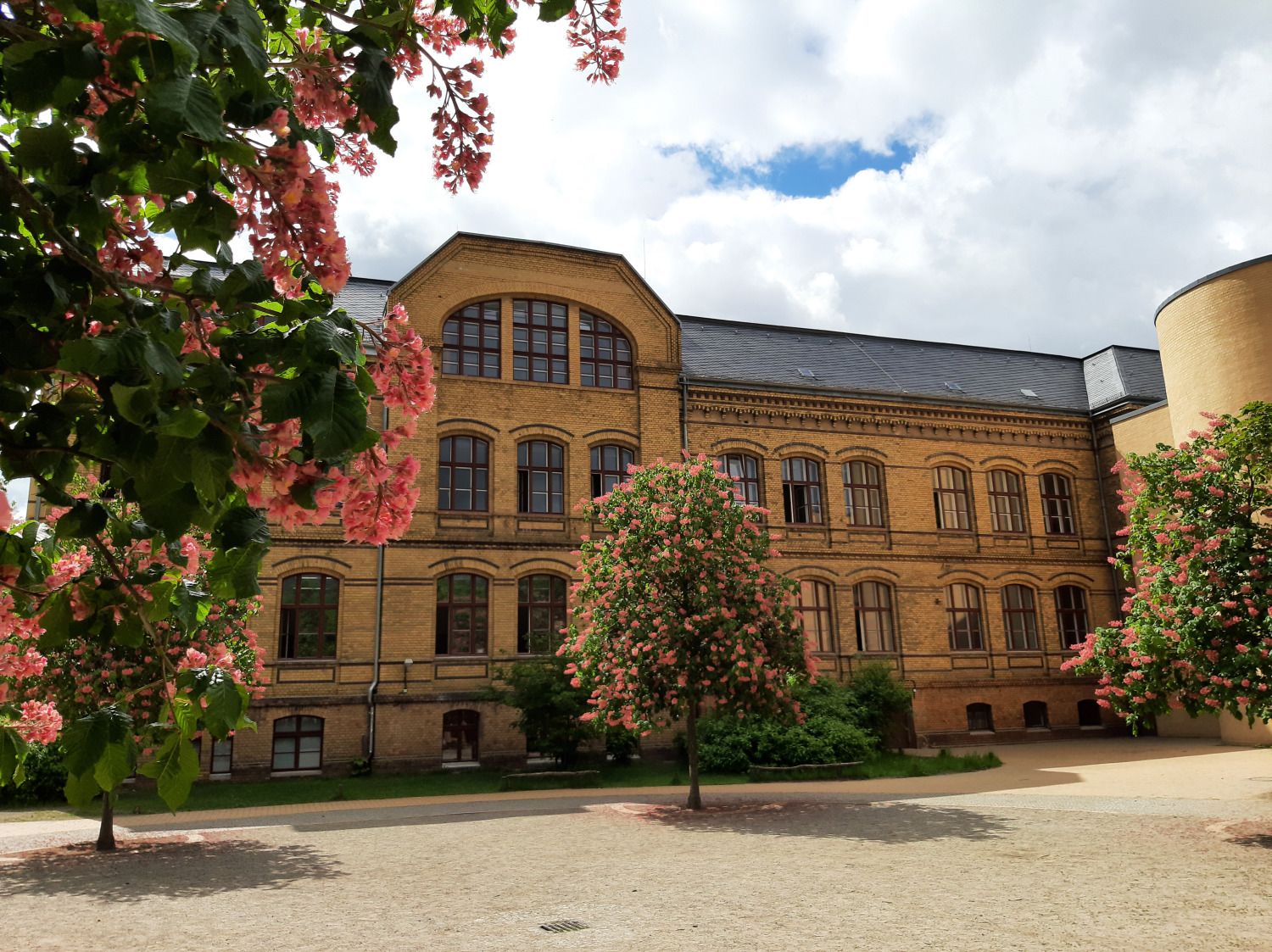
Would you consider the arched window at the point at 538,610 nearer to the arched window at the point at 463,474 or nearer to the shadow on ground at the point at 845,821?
the arched window at the point at 463,474

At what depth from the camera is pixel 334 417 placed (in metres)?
2.08

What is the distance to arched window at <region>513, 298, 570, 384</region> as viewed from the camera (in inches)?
982

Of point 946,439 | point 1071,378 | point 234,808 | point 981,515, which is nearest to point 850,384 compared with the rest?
point 946,439

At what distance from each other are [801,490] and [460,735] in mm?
12033

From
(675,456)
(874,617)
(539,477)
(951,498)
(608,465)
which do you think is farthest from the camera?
(951,498)

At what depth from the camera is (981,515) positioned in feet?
93.5

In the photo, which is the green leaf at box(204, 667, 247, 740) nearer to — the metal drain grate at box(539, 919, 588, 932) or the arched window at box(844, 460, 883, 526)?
the metal drain grate at box(539, 919, 588, 932)

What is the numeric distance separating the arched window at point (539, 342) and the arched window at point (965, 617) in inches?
537

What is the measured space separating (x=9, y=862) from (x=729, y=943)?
983 centimetres

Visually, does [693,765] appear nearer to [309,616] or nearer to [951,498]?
[309,616]

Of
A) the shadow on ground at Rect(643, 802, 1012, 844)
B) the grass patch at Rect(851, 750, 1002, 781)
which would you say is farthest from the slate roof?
the shadow on ground at Rect(643, 802, 1012, 844)

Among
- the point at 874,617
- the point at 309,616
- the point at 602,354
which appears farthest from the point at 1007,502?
the point at 309,616

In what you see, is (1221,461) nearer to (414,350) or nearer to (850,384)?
(414,350)

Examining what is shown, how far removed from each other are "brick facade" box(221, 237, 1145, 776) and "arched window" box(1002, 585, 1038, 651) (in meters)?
0.24
